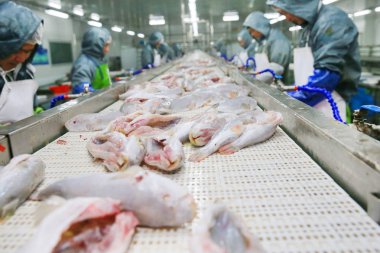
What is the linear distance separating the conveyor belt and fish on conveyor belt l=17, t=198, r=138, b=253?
68 millimetres

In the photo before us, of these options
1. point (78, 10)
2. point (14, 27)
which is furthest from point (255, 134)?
point (78, 10)

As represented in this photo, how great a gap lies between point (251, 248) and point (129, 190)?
1.64ft

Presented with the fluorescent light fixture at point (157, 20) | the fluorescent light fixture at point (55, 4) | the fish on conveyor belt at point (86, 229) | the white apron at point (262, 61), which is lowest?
the fish on conveyor belt at point (86, 229)

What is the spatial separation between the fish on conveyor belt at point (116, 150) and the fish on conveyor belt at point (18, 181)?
315 mm

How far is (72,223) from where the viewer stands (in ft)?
3.21

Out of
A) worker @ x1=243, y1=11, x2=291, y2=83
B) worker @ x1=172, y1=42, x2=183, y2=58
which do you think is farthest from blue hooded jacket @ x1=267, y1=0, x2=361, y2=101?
worker @ x1=172, y1=42, x2=183, y2=58

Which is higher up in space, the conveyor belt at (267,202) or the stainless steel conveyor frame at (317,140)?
the stainless steel conveyor frame at (317,140)

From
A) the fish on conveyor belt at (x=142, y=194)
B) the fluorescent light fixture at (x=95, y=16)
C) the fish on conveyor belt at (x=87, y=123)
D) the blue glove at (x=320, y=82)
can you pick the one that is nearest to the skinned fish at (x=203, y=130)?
the fish on conveyor belt at (x=142, y=194)

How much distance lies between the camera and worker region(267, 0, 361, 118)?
12.5 feet

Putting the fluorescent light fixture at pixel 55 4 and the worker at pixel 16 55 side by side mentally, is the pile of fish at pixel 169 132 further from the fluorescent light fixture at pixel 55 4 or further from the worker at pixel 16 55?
the fluorescent light fixture at pixel 55 4

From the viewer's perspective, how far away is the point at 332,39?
3844mm

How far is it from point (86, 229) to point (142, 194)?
229 millimetres

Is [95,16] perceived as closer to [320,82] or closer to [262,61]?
[262,61]

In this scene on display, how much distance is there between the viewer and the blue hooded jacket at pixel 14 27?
3.18 meters
